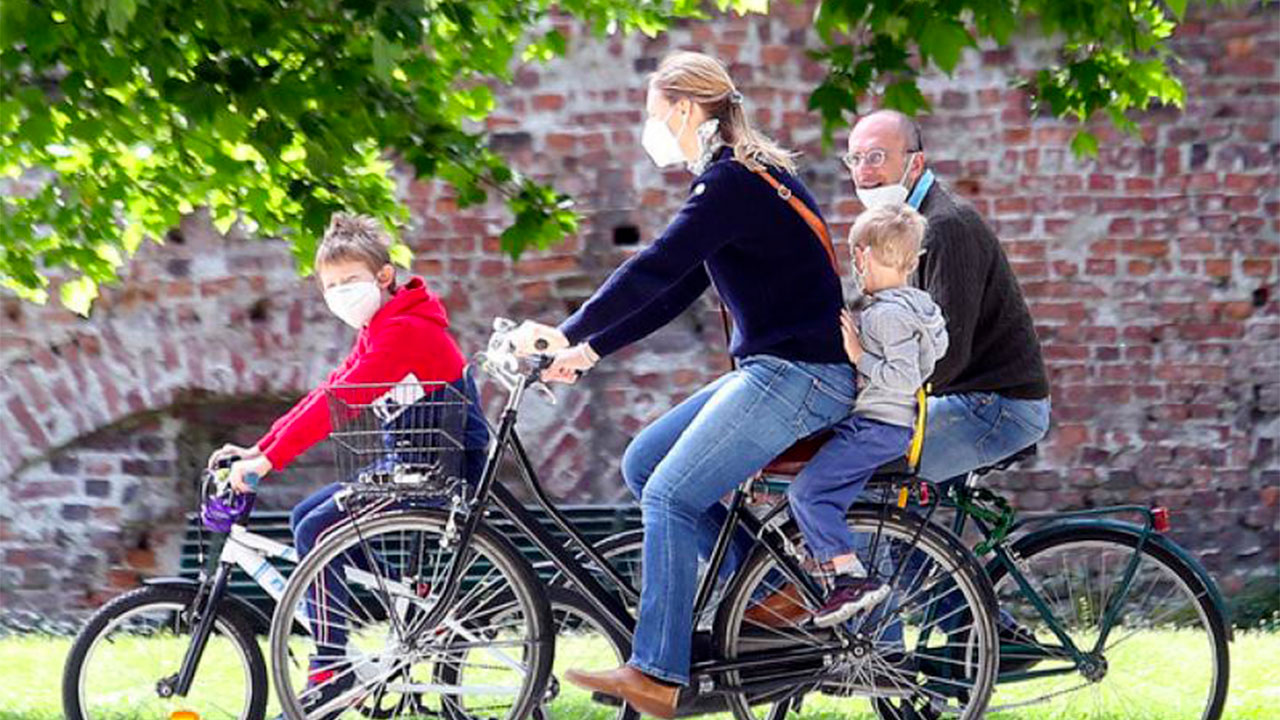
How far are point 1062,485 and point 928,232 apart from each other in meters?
4.13

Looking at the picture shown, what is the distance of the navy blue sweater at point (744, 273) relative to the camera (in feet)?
17.5

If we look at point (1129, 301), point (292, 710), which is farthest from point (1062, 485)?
point (292, 710)

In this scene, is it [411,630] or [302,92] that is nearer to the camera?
[411,630]

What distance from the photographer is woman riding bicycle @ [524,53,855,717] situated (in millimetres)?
5387

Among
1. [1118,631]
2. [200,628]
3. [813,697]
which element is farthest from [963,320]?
[200,628]

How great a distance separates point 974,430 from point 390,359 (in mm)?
1375

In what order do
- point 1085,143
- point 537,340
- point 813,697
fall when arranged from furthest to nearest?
1. point 1085,143
2. point 813,697
3. point 537,340

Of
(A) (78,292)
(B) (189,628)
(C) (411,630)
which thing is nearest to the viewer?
(C) (411,630)

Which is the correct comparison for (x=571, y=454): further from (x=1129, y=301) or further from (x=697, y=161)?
(x=697, y=161)

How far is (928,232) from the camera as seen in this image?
228 inches

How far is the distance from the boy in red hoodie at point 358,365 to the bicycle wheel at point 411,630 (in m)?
0.02

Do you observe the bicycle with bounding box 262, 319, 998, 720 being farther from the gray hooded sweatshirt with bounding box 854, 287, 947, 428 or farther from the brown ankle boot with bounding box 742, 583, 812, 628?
the gray hooded sweatshirt with bounding box 854, 287, 947, 428

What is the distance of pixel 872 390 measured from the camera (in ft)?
18.0

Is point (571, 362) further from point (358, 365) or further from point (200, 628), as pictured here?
point (200, 628)
